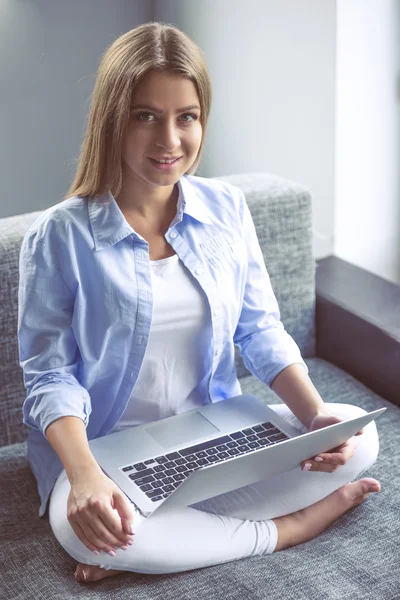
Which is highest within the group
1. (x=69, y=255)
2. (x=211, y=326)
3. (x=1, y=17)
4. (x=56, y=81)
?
(x=1, y=17)

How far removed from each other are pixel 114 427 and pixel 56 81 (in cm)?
84

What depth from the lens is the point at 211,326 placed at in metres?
1.68

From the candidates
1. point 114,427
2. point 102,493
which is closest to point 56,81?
point 114,427

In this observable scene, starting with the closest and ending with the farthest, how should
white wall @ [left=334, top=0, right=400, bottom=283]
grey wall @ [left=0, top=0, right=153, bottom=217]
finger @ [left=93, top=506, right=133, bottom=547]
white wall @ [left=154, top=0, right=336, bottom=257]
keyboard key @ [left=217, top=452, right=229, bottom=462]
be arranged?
finger @ [left=93, top=506, right=133, bottom=547]
keyboard key @ [left=217, top=452, right=229, bottom=462]
grey wall @ [left=0, top=0, right=153, bottom=217]
white wall @ [left=154, top=0, right=336, bottom=257]
white wall @ [left=334, top=0, right=400, bottom=283]

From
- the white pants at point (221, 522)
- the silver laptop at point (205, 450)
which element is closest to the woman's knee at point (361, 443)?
the white pants at point (221, 522)

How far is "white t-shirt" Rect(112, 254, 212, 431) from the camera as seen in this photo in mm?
1627

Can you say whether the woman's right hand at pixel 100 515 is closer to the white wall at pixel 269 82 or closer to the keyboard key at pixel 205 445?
A: the keyboard key at pixel 205 445

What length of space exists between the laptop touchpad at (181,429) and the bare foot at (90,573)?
25 centimetres

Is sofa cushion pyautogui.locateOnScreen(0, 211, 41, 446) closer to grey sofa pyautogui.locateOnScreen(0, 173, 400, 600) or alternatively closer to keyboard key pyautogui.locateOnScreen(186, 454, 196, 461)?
grey sofa pyautogui.locateOnScreen(0, 173, 400, 600)

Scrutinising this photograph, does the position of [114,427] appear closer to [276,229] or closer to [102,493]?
[102,493]

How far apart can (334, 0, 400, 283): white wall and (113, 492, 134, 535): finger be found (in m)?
1.31

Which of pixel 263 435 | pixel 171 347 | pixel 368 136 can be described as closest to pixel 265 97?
pixel 368 136

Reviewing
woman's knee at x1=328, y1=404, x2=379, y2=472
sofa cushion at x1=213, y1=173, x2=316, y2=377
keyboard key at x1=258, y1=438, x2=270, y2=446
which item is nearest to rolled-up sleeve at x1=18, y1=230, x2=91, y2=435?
keyboard key at x1=258, y1=438, x2=270, y2=446

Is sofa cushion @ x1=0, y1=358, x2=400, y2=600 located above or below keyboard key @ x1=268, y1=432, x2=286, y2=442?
below
